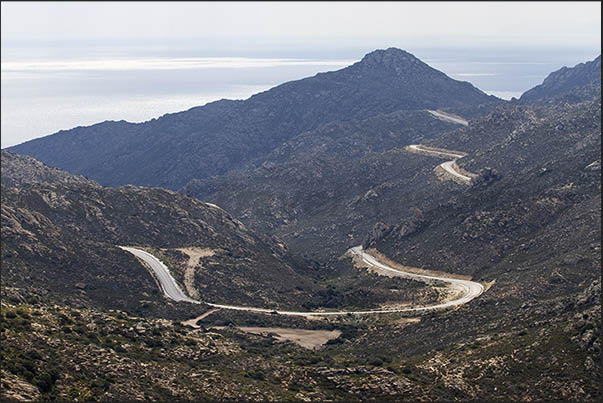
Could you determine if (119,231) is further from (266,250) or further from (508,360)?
(508,360)

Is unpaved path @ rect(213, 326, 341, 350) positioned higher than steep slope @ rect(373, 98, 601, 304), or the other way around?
steep slope @ rect(373, 98, 601, 304)

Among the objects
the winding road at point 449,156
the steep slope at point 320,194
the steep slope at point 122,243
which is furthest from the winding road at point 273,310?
the winding road at point 449,156

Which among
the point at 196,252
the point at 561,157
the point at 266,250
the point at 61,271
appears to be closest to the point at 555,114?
the point at 561,157

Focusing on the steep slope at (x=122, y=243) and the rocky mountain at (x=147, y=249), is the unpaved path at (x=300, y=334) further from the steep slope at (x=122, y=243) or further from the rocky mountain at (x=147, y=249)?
the steep slope at (x=122, y=243)

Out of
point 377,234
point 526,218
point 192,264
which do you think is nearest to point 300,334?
point 192,264

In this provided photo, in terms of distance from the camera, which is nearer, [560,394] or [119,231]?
[560,394]

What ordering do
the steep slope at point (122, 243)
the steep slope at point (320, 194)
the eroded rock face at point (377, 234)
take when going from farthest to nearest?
the steep slope at point (320, 194)
the eroded rock face at point (377, 234)
the steep slope at point (122, 243)

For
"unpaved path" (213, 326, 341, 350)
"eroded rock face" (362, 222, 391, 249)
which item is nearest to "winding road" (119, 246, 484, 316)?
"unpaved path" (213, 326, 341, 350)

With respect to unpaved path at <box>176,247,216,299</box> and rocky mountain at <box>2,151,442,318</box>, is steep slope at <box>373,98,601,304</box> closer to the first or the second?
rocky mountain at <box>2,151,442,318</box>
